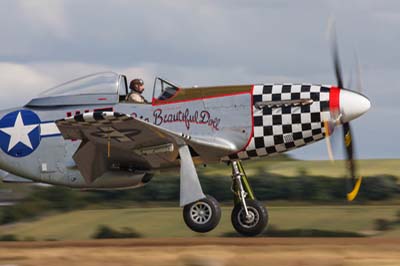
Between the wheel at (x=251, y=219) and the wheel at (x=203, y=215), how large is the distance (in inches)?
20.0

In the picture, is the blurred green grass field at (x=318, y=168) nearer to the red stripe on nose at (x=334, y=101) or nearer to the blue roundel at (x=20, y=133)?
the blue roundel at (x=20, y=133)

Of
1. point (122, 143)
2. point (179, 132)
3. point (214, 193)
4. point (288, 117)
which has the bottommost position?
point (214, 193)

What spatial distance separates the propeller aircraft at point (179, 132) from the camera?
46.9 ft

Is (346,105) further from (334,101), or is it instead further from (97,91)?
(97,91)

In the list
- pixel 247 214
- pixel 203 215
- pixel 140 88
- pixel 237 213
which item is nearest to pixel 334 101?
pixel 247 214

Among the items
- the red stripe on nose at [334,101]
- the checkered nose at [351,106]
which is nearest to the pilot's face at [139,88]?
the red stripe on nose at [334,101]

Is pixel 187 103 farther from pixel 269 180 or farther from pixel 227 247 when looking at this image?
pixel 269 180

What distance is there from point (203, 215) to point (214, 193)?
9.20 m

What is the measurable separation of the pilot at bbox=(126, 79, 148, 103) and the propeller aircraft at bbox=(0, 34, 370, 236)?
4.3 inches

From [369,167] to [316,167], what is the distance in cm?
177

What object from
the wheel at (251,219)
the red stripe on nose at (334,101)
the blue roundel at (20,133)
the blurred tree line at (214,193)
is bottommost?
the wheel at (251,219)

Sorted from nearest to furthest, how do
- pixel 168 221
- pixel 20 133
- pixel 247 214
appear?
pixel 247 214, pixel 20 133, pixel 168 221

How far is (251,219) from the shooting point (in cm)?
1470

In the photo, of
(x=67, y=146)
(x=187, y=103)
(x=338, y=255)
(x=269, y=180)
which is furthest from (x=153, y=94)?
(x=269, y=180)
